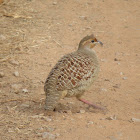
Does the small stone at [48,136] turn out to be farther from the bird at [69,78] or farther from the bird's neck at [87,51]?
the bird's neck at [87,51]

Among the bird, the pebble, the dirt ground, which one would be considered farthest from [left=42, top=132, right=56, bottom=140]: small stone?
the pebble

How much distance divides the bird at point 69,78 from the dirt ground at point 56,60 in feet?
1.07

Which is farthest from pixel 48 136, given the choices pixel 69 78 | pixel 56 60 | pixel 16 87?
pixel 56 60

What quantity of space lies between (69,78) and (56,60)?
2.34 meters

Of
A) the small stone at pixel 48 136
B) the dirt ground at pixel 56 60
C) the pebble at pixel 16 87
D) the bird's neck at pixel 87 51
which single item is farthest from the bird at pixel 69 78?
the pebble at pixel 16 87

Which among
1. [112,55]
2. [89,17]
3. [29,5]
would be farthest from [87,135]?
[29,5]

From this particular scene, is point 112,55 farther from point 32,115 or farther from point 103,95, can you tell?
point 32,115

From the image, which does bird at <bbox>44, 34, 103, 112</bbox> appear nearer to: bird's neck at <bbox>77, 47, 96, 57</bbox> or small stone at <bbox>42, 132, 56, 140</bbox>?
bird's neck at <bbox>77, 47, 96, 57</bbox>

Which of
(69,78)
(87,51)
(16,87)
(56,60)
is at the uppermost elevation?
(87,51)

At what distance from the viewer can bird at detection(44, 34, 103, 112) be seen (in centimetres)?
495

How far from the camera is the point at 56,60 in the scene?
731 cm

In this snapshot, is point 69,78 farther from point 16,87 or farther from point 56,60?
point 56,60

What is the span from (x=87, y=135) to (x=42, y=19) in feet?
17.9

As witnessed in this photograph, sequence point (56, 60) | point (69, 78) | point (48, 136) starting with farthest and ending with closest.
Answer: point (56, 60)
point (69, 78)
point (48, 136)
